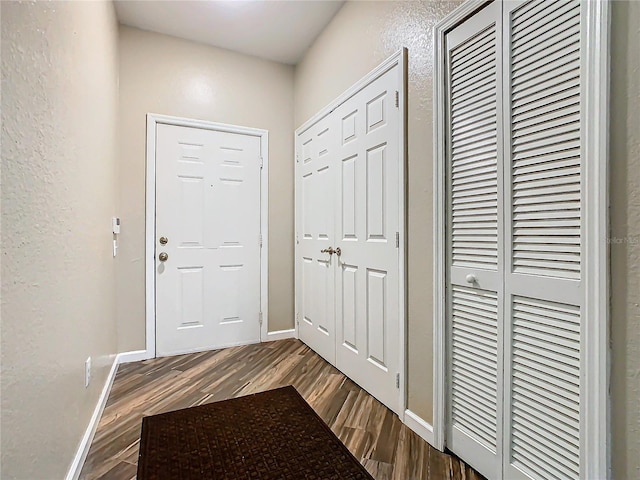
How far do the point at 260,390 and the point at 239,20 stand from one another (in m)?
2.78

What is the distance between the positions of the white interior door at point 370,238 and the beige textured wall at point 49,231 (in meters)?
1.54

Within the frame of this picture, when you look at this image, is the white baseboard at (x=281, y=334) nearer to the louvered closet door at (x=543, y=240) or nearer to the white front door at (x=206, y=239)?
the white front door at (x=206, y=239)

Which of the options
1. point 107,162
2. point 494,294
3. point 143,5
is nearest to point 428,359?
point 494,294

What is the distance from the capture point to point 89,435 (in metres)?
1.65

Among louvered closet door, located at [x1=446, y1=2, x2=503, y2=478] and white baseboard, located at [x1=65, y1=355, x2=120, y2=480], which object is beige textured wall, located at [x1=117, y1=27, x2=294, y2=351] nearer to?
white baseboard, located at [x1=65, y1=355, x2=120, y2=480]

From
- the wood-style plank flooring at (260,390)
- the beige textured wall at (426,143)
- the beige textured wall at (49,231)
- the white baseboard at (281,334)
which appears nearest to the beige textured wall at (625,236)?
the beige textured wall at (426,143)

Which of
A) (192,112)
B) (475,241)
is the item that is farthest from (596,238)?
(192,112)

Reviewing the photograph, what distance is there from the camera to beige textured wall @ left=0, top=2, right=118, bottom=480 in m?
0.92

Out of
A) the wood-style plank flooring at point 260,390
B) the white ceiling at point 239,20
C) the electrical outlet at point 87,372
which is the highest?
the white ceiling at point 239,20

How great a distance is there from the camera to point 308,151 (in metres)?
3.04

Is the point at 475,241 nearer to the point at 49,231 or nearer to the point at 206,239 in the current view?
the point at 49,231

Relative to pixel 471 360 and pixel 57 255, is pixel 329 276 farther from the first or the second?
pixel 57 255

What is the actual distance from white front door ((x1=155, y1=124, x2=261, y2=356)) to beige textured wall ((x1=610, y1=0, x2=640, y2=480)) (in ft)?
8.74

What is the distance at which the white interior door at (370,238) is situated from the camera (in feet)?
6.40
